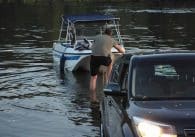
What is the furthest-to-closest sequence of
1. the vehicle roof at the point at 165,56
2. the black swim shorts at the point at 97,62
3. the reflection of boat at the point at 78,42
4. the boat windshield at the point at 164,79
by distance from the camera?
the reflection of boat at the point at 78,42 → the black swim shorts at the point at 97,62 → the vehicle roof at the point at 165,56 → the boat windshield at the point at 164,79

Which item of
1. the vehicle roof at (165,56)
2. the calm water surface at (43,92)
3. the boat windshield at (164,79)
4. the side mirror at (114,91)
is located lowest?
the calm water surface at (43,92)

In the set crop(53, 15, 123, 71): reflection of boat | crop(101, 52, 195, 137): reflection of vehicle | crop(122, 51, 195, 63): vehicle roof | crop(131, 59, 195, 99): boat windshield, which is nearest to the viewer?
crop(101, 52, 195, 137): reflection of vehicle

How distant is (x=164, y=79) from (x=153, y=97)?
49cm

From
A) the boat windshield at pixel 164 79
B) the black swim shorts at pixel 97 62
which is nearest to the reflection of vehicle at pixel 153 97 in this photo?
the boat windshield at pixel 164 79

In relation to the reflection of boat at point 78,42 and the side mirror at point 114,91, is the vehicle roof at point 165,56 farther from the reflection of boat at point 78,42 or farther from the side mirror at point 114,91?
the reflection of boat at point 78,42

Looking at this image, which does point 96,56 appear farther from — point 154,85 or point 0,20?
point 0,20

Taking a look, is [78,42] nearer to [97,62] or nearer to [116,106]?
[97,62]

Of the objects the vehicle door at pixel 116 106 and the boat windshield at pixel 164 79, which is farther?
the boat windshield at pixel 164 79

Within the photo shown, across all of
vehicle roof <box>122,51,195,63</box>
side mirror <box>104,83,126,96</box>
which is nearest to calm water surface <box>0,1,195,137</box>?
vehicle roof <box>122,51,195,63</box>

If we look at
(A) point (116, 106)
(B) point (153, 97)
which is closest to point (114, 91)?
(A) point (116, 106)

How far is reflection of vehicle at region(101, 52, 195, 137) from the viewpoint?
21.7 ft

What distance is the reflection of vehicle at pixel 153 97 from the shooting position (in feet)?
21.7

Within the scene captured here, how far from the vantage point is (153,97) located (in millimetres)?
7527

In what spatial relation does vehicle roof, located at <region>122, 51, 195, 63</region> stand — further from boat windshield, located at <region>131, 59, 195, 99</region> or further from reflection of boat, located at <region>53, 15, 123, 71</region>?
reflection of boat, located at <region>53, 15, 123, 71</region>
